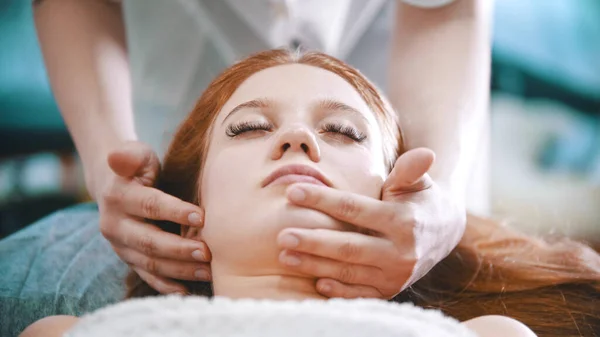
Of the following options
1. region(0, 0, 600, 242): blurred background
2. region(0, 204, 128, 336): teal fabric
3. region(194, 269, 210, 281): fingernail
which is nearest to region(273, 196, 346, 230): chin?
region(194, 269, 210, 281): fingernail

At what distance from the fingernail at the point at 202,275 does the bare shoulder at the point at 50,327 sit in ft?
0.63

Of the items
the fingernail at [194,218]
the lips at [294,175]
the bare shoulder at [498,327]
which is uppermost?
the lips at [294,175]

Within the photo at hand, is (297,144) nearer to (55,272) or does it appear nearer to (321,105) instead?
(321,105)

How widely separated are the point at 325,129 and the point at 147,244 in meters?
0.34

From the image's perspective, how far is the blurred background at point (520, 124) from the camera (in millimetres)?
1880

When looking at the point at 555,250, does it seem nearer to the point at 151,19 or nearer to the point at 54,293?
the point at 54,293

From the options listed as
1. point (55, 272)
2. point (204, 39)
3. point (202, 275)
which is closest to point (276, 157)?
point (202, 275)

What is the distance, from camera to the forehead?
92 centimetres

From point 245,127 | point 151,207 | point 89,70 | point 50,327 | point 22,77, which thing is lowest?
point 50,327

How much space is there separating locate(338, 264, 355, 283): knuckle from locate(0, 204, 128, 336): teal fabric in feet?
1.59

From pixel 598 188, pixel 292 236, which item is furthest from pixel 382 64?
pixel 292 236

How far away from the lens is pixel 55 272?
1.14 m

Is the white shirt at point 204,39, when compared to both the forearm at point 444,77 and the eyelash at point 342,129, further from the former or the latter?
the eyelash at point 342,129

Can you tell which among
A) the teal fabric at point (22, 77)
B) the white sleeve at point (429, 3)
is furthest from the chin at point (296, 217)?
the teal fabric at point (22, 77)
